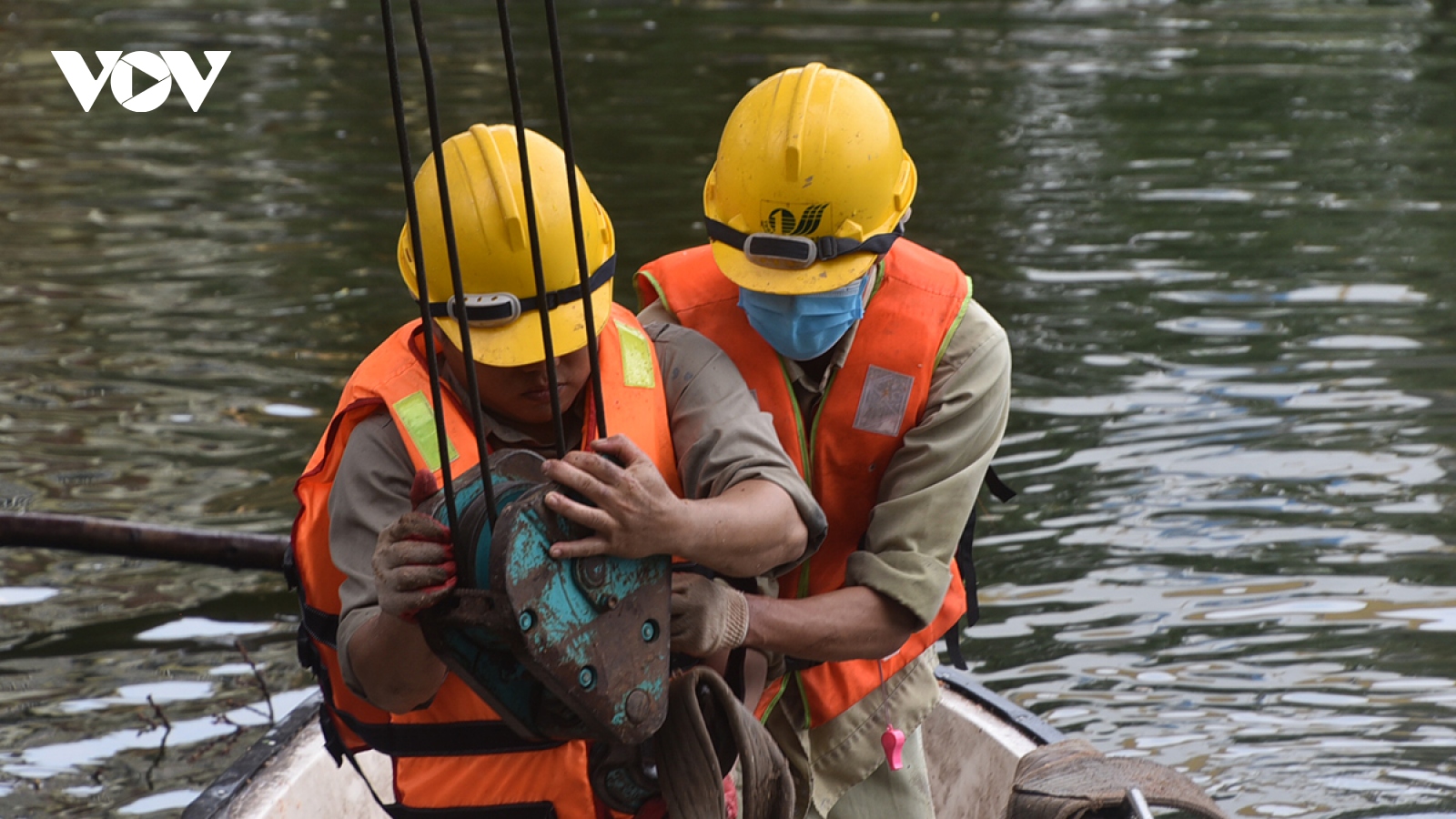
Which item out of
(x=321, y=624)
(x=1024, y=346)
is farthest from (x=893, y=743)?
(x=1024, y=346)

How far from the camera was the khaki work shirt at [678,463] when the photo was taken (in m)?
2.46

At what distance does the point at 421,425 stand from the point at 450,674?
1.27 feet

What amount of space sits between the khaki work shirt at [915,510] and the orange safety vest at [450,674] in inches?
18.7

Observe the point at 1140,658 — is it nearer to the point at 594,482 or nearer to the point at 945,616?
the point at 945,616

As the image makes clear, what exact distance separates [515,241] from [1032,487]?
5.22 m

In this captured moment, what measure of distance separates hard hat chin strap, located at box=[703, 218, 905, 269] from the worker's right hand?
3.12 ft

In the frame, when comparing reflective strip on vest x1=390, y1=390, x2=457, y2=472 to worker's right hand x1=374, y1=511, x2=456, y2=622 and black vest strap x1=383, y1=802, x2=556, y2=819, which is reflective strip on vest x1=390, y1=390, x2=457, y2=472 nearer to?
worker's right hand x1=374, y1=511, x2=456, y2=622

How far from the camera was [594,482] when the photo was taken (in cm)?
213

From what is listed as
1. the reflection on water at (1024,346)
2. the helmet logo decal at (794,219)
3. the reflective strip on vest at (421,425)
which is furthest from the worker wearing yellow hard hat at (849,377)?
the reflection on water at (1024,346)

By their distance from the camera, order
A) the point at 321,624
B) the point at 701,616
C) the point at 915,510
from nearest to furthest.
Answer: the point at 701,616 → the point at 321,624 → the point at 915,510

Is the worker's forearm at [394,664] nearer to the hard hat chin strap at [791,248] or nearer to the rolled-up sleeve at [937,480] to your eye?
the rolled-up sleeve at [937,480]

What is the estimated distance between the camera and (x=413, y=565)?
2.17 meters

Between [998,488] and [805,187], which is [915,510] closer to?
[805,187]

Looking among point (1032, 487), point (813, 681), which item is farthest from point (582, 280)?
point (1032, 487)
